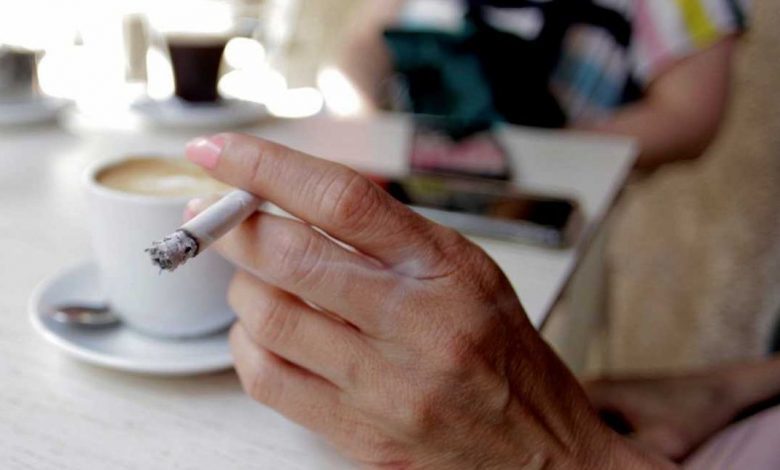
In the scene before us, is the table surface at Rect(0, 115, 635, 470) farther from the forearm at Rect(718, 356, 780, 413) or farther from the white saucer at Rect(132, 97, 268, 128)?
the forearm at Rect(718, 356, 780, 413)

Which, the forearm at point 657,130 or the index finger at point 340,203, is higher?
the index finger at point 340,203

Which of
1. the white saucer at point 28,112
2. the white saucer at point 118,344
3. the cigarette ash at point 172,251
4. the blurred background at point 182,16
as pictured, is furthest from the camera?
the blurred background at point 182,16

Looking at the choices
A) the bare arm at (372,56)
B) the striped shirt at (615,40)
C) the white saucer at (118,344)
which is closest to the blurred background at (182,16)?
the bare arm at (372,56)

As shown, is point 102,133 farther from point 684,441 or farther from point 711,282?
point 711,282

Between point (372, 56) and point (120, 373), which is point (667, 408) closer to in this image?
point (120, 373)

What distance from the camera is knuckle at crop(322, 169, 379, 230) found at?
349 mm

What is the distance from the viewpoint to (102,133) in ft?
2.91

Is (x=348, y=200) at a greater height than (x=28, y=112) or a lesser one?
greater

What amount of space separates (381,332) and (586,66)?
38.7 inches

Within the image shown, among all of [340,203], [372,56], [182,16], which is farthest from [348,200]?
[182,16]

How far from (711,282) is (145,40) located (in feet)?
4.51

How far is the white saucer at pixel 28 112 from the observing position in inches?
34.6

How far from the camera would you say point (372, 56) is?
1.32 metres

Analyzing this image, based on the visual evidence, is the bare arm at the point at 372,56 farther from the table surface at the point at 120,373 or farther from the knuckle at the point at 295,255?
the knuckle at the point at 295,255
